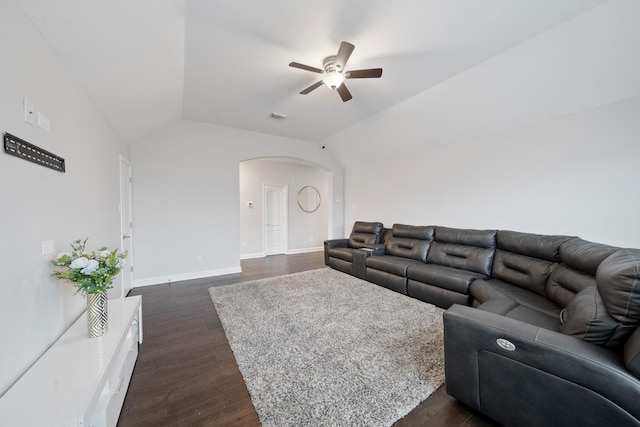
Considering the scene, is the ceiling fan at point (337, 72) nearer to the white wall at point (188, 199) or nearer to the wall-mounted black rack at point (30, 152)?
the wall-mounted black rack at point (30, 152)

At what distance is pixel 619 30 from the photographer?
78.4 inches

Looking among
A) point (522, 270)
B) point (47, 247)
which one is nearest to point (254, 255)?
point (47, 247)

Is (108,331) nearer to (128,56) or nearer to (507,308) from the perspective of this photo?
(128,56)

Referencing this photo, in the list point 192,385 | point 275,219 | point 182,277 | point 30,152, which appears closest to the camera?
point 30,152

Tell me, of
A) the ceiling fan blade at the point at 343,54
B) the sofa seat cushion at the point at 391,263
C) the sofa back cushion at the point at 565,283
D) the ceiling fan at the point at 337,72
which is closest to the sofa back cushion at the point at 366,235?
the sofa seat cushion at the point at 391,263

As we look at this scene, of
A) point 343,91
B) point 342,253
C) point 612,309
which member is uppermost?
point 343,91

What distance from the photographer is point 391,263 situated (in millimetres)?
3822

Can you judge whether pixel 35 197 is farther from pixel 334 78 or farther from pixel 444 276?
pixel 444 276

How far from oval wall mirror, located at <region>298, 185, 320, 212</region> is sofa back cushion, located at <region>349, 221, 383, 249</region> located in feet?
8.78

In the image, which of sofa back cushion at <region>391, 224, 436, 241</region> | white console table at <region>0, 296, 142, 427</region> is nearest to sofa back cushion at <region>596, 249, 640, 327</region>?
white console table at <region>0, 296, 142, 427</region>

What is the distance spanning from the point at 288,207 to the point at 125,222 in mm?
4260

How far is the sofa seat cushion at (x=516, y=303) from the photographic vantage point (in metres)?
1.83

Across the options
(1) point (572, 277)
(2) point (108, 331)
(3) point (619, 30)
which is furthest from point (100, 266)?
(3) point (619, 30)

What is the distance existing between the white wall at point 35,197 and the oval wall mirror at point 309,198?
Result: 564cm
